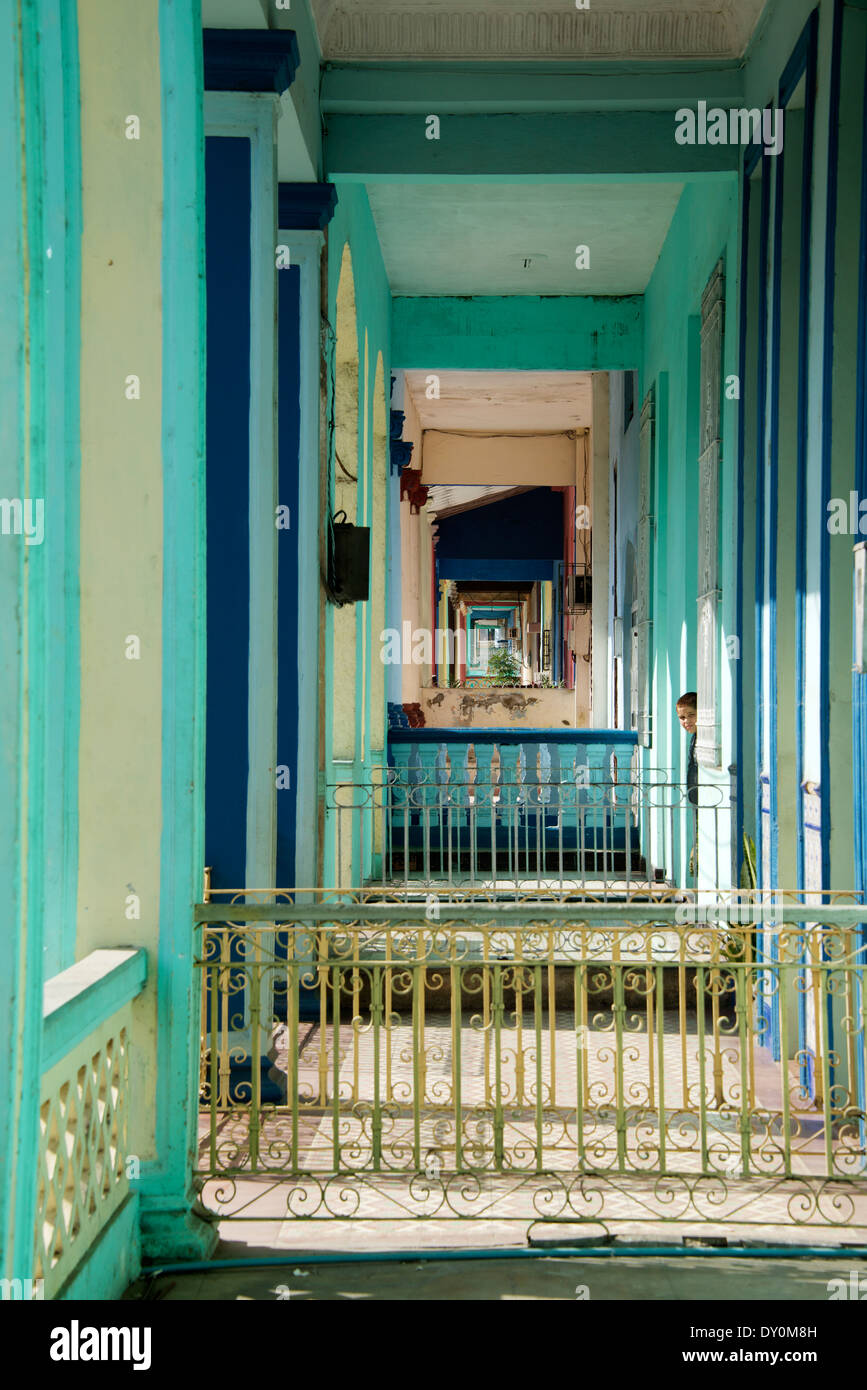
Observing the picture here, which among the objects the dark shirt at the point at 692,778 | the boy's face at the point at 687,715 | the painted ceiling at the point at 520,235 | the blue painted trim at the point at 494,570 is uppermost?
the painted ceiling at the point at 520,235

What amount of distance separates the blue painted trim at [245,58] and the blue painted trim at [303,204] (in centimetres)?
127

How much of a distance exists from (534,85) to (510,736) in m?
5.37

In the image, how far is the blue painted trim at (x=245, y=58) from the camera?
5.17 meters

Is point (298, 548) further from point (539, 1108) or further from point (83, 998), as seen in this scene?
point (83, 998)

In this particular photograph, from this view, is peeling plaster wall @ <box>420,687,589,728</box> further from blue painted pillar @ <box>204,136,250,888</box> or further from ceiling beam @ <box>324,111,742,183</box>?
blue painted pillar @ <box>204,136,250,888</box>

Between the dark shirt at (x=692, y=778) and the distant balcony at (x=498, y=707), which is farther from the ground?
the distant balcony at (x=498, y=707)

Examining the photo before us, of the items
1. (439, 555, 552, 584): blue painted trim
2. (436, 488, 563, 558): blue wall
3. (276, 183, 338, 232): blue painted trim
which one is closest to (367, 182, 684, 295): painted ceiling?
(276, 183, 338, 232): blue painted trim

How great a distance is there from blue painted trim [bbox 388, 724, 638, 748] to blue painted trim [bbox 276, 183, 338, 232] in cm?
503

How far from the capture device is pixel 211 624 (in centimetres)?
534

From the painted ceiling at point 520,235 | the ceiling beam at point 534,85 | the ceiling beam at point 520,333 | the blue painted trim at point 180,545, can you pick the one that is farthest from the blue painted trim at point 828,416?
the ceiling beam at point 520,333

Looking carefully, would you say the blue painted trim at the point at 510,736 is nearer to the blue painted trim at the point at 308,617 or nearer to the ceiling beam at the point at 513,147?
the blue painted trim at the point at 308,617

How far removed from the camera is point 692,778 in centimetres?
746

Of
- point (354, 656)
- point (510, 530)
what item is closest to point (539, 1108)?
point (354, 656)

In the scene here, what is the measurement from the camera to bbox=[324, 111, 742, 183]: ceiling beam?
22.7ft
